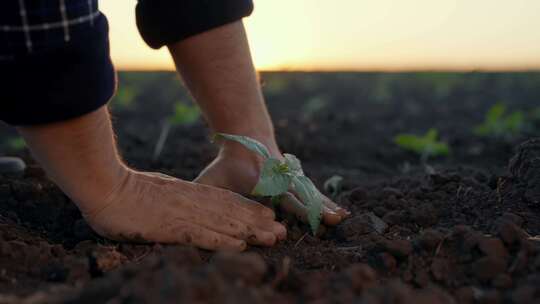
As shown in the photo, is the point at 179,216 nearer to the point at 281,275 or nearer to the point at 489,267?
the point at 281,275

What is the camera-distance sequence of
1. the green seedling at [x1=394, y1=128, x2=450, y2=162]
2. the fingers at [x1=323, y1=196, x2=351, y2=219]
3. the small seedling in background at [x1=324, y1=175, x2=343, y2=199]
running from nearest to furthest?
the fingers at [x1=323, y1=196, x2=351, y2=219] < the small seedling in background at [x1=324, y1=175, x2=343, y2=199] < the green seedling at [x1=394, y1=128, x2=450, y2=162]

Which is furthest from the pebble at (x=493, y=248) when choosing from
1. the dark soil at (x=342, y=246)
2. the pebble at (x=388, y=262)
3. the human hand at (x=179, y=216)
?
the human hand at (x=179, y=216)

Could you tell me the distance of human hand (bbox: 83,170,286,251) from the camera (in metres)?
1.86

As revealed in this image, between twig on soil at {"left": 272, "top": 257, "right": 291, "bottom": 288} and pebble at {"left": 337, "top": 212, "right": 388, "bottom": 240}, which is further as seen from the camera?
pebble at {"left": 337, "top": 212, "right": 388, "bottom": 240}

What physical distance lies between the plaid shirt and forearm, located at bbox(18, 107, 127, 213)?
0.20 meters

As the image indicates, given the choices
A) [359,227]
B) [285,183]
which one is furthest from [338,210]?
[285,183]

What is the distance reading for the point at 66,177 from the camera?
1799 mm

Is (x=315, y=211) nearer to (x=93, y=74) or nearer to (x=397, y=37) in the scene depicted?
(x=93, y=74)

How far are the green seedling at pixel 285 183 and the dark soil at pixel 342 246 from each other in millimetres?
102

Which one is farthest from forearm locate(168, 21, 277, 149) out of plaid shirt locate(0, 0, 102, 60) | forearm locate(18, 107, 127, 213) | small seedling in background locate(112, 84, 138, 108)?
small seedling in background locate(112, 84, 138, 108)

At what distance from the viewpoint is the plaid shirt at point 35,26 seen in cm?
154

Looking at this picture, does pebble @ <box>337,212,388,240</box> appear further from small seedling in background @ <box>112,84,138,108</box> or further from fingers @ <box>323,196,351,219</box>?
small seedling in background @ <box>112,84,138,108</box>

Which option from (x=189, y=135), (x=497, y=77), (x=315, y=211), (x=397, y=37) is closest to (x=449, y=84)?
(x=497, y=77)

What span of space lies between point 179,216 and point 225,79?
0.57 m
